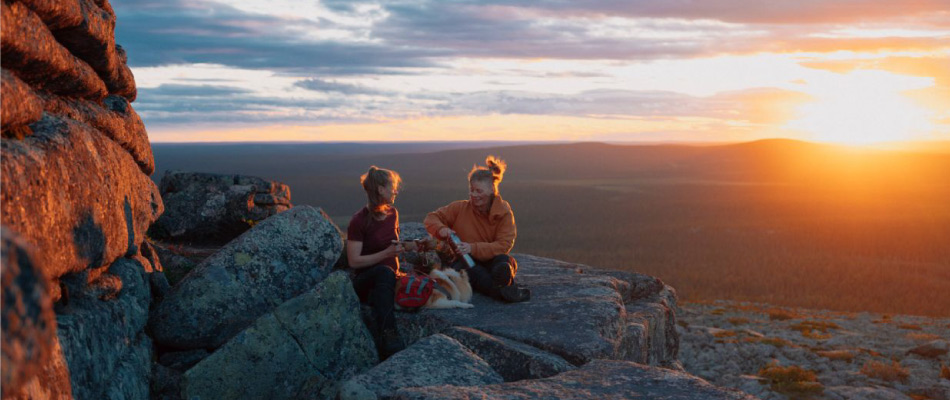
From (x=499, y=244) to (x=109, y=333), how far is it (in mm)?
3927

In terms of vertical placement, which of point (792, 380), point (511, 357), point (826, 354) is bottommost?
point (826, 354)

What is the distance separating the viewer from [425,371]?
5742mm

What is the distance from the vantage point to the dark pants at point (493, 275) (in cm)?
811

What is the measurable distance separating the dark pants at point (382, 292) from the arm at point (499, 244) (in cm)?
106

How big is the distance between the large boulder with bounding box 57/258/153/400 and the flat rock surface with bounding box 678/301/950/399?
10047mm

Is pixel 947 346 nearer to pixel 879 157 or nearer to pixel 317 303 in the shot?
pixel 317 303

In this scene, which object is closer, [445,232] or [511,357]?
[511,357]

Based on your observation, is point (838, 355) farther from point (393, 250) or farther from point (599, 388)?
point (599, 388)

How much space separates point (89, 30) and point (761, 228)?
65175 millimetres

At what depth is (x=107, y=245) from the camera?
5.81 metres

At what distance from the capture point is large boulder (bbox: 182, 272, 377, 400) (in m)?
6.46

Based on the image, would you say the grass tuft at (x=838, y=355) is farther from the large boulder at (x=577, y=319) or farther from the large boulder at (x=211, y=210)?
the large boulder at (x=211, y=210)

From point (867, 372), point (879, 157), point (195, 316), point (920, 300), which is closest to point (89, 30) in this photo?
point (195, 316)

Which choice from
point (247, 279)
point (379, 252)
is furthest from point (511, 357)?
point (247, 279)
